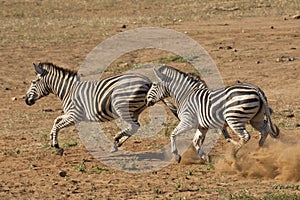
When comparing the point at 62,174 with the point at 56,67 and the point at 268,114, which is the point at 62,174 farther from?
the point at 268,114

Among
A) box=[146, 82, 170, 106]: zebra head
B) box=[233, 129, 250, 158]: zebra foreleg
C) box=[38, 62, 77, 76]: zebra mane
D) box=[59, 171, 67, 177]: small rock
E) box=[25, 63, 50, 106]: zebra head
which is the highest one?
box=[38, 62, 77, 76]: zebra mane

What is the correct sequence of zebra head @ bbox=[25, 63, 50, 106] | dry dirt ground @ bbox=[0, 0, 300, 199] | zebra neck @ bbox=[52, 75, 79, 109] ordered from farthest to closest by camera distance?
zebra head @ bbox=[25, 63, 50, 106], zebra neck @ bbox=[52, 75, 79, 109], dry dirt ground @ bbox=[0, 0, 300, 199]

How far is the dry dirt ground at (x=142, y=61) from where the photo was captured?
9.45m

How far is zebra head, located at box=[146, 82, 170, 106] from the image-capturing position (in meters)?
11.1

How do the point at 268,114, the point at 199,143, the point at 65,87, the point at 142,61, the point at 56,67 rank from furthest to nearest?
1. the point at 142,61
2. the point at 56,67
3. the point at 65,87
4. the point at 199,143
5. the point at 268,114

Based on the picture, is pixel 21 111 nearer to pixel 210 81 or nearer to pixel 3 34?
pixel 210 81

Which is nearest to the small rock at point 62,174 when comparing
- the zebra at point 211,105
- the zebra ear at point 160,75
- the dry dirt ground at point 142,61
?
the dry dirt ground at point 142,61

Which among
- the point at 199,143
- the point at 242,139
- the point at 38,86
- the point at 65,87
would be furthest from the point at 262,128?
the point at 38,86

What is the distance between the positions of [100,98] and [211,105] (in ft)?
6.56

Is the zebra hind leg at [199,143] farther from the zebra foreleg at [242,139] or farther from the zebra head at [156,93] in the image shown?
the zebra head at [156,93]

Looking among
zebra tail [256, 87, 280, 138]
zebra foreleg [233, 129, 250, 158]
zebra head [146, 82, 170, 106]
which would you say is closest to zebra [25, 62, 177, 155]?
zebra head [146, 82, 170, 106]

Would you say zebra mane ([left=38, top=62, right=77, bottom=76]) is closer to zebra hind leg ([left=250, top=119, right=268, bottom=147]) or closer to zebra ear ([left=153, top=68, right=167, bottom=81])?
zebra ear ([left=153, top=68, right=167, bottom=81])

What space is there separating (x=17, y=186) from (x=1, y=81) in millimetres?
11113

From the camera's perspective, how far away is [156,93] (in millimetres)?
11086
